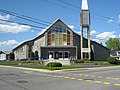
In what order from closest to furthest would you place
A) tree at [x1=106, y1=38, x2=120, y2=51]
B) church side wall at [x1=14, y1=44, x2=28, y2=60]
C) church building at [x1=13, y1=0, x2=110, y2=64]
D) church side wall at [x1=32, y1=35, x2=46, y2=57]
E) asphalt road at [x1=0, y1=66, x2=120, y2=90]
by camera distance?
asphalt road at [x1=0, y1=66, x2=120, y2=90] < church building at [x1=13, y1=0, x2=110, y2=64] < church side wall at [x1=32, y1=35, x2=46, y2=57] < church side wall at [x1=14, y1=44, x2=28, y2=60] < tree at [x1=106, y1=38, x2=120, y2=51]

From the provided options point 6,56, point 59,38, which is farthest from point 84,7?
point 6,56

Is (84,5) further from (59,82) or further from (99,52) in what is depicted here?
(59,82)

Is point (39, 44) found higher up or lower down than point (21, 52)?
higher up

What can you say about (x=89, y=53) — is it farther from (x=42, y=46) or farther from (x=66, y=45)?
(x=42, y=46)

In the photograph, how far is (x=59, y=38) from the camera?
53594 millimetres

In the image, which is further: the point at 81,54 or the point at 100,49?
the point at 100,49

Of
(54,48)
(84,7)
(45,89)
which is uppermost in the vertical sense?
(84,7)

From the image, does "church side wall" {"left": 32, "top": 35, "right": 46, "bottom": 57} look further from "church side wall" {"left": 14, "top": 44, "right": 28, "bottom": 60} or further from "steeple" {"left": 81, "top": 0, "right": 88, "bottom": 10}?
"steeple" {"left": 81, "top": 0, "right": 88, "bottom": 10}

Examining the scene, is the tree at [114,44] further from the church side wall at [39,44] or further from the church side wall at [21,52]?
the church side wall at [39,44]

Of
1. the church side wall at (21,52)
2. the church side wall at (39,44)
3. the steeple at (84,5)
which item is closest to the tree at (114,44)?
the steeple at (84,5)

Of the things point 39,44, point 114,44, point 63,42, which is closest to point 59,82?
point 63,42

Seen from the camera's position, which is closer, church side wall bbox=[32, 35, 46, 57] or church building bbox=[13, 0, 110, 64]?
church building bbox=[13, 0, 110, 64]

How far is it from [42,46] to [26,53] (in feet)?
19.7

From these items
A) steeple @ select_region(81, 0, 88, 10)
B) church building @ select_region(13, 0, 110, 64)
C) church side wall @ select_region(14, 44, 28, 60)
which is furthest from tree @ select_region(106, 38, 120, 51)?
church side wall @ select_region(14, 44, 28, 60)
